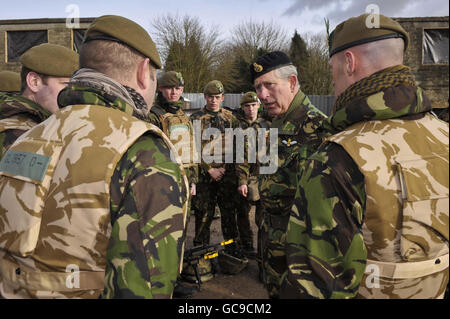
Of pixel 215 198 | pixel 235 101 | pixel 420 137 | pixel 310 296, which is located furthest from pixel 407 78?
pixel 235 101

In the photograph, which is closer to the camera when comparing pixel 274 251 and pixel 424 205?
pixel 424 205

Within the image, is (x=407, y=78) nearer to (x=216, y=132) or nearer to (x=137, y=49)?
(x=137, y=49)

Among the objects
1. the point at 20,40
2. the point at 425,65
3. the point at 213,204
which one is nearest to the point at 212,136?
the point at 213,204

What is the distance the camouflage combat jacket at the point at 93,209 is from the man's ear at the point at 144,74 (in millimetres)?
198

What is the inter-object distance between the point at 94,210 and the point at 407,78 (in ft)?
4.50

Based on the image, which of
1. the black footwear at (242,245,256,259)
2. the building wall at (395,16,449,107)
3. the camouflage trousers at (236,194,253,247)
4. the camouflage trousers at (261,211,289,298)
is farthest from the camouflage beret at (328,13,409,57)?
the building wall at (395,16,449,107)

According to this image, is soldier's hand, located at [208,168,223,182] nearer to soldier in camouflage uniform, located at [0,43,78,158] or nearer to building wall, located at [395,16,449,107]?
soldier in camouflage uniform, located at [0,43,78,158]

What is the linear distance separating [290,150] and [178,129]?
2.57 metres

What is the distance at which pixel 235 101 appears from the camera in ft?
63.8

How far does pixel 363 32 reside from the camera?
1513 mm

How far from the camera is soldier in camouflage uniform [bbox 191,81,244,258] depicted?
492 centimetres

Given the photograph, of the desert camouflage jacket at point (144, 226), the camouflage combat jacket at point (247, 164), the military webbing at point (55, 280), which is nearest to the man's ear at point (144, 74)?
the desert camouflage jacket at point (144, 226)

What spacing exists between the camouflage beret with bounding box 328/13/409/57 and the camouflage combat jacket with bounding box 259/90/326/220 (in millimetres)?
916

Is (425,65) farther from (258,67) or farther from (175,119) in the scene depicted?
(258,67)
